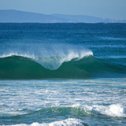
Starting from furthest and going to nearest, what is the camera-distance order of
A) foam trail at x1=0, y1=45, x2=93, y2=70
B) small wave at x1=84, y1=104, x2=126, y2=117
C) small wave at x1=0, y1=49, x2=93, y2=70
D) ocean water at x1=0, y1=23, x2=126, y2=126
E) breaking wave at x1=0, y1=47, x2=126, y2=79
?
foam trail at x1=0, y1=45, x2=93, y2=70 < small wave at x1=0, y1=49, x2=93, y2=70 < breaking wave at x1=0, y1=47, x2=126, y2=79 < small wave at x1=84, y1=104, x2=126, y2=117 < ocean water at x1=0, y1=23, x2=126, y2=126

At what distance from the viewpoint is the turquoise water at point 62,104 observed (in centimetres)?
1270

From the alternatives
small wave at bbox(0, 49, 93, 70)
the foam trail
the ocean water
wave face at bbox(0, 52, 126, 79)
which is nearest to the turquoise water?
the ocean water

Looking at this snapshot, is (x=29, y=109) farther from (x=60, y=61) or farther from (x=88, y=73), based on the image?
(x=60, y=61)

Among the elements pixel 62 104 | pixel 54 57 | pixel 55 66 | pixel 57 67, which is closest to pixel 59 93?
pixel 62 104

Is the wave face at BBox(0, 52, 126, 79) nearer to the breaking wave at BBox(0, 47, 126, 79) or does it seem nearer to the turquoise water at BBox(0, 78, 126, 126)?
the breaking wave at BBox(0, 47, 126, 79)

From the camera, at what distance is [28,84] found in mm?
18812

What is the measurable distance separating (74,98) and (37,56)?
12.2m

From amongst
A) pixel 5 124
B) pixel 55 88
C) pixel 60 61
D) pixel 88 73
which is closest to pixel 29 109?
pixel 5 124

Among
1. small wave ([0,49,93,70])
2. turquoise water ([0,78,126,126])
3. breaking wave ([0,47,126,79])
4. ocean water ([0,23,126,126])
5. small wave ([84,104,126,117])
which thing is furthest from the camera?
small wave ([0,49,93,70])

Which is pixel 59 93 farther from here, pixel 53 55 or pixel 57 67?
pixel 53 55

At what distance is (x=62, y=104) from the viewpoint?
47.4ft

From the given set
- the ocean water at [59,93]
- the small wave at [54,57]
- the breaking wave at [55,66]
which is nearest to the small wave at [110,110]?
the ocean water at [59,93]

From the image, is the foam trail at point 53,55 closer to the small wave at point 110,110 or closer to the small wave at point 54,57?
the small wave at point 54,57

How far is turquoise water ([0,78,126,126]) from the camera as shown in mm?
12703
